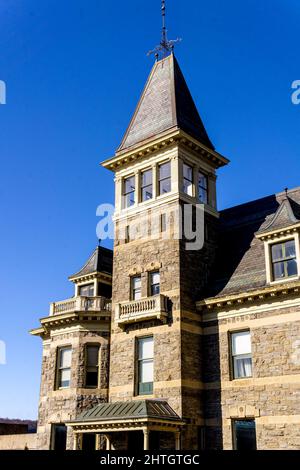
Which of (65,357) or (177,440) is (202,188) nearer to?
(65,357)

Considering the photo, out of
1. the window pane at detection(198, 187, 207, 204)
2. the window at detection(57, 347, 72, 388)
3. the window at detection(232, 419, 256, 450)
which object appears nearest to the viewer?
the window at detection(232, 419, 256, 450)

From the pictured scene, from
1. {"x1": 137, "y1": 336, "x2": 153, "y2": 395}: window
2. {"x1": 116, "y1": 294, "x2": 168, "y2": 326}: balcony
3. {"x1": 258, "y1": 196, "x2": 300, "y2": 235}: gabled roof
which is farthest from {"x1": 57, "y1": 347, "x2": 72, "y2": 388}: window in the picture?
{"x1": 258, "y1": 196, "x2": 300, "y2": 235}: gabled roof

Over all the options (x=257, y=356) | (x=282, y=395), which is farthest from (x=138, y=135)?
(x=282, y=395)

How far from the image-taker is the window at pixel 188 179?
27.9 m

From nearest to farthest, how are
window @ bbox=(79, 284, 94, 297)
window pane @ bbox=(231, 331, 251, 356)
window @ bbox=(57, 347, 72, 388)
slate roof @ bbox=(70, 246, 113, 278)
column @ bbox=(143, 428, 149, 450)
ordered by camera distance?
column @ bbox=(143, 428, 149, 450) < window pane @ bbox=(231, 331, 251, 356) < window @ bbox=(57, 347, 72, 388) < window @ bbox=(79, 284, 94, 297) < slate roof @ bbox=(70, 246, 113, 278)

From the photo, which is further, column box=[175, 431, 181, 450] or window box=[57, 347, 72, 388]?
window box=[57, 347, 72, 388]

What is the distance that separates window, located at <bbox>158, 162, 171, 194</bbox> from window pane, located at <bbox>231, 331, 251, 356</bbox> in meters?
8.38

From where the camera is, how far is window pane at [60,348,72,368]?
91.1 ft

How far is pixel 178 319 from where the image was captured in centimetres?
2412

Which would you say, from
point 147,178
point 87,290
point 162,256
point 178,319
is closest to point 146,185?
point 147,178

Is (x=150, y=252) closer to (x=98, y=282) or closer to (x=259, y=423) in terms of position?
(x=98, y=282)

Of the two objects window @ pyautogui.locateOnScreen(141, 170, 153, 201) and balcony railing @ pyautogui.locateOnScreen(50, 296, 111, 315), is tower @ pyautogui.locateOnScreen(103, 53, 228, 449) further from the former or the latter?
balcony railing @ pyautogui.locateOnScreen(50, 296, 111, 315)

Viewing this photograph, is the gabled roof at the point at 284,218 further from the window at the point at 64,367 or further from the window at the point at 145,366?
the window at the point at 64,367

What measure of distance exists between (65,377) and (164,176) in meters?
11.5
